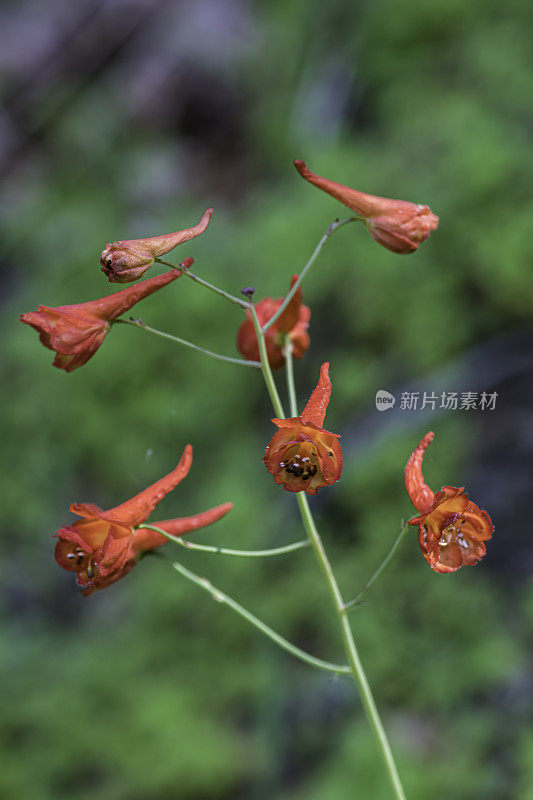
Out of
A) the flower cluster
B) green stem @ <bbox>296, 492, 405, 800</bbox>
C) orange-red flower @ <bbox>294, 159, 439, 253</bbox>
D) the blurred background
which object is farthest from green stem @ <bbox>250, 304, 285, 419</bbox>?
the blurred background

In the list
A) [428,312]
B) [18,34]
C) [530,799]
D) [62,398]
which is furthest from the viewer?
[18,34]

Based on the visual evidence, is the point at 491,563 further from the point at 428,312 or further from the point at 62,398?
the point at 62,398

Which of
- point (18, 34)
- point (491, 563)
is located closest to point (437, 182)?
point (491, 563)

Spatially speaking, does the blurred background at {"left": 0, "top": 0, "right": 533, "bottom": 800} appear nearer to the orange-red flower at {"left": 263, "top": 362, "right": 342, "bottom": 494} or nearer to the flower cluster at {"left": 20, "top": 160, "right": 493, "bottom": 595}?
the flower cluster at {"left": 20, "top": 160, "right": 493, "bottom": 595}

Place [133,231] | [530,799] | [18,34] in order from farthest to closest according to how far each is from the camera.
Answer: [18,34] → [133,231] → [530,799]

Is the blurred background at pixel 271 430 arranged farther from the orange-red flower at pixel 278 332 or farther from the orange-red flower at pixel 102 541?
the orange-red flower at pixel 102 541
